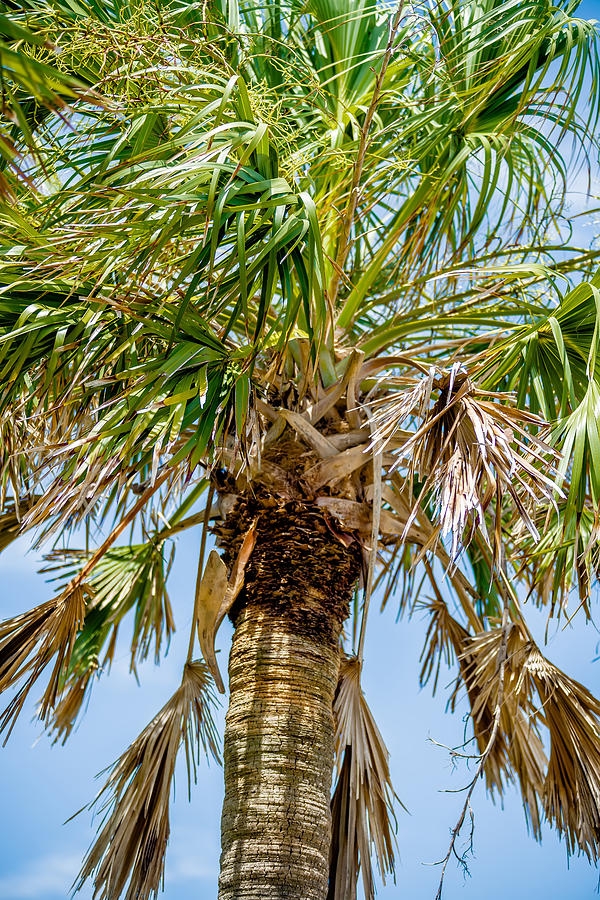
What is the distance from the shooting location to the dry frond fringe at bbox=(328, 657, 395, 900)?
430cm

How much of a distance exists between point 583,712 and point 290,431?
6.90ft

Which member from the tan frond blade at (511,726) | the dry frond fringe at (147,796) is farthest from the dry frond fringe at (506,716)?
the dry frond fringe at (147,796)

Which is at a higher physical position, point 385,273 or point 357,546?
point 385,273

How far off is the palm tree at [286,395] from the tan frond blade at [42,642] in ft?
0.05

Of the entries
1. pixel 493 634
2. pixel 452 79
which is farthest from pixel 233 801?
pixel 452 79

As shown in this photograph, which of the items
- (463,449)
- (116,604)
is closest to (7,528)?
(116,604)

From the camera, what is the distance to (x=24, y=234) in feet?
12.1

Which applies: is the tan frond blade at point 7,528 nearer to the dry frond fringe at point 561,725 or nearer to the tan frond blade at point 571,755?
the dry frond fringe at point 561,725

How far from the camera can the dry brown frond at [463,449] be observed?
11.0 feet

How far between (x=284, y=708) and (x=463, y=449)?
1333 mm

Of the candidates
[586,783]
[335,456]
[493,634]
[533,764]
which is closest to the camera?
[335,456]

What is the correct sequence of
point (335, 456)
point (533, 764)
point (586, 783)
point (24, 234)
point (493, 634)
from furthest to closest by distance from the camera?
1. point (533, 764)
2. point (493, 634)
3. point (586, 783)
4. point (335, 456)
5. point (24, 234)

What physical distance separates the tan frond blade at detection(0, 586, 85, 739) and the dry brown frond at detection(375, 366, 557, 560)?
2181 mm

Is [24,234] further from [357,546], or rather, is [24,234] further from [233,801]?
[233,801]
